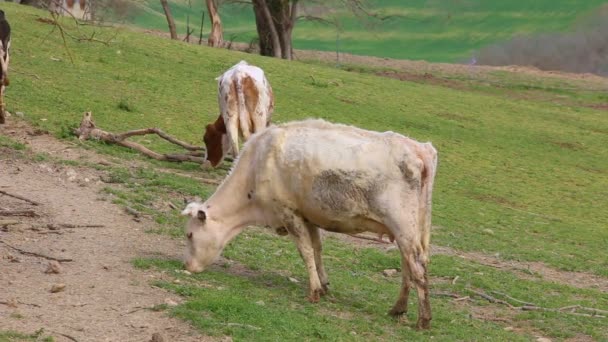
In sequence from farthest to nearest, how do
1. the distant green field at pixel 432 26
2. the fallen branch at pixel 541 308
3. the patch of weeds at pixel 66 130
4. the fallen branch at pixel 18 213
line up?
1. the distant green field at pixel 432 26
2. the patch of weeds at pixel 66 130
3. the fallen branch at pixel 541 308
4. the fallen branch at pixel 18 213

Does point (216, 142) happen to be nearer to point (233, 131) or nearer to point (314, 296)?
point (233, 131)

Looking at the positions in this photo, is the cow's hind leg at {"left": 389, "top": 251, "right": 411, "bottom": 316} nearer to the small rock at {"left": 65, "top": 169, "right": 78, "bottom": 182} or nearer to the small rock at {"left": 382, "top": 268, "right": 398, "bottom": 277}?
the small rock at {"left": 382, "top": 268, "right": 398, "bottom": 277}

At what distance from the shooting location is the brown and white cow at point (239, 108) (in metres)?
15.8

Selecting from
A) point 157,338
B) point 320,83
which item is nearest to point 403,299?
point 157,338

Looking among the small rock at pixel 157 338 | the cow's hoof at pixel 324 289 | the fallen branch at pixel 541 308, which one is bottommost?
the fallen branch at pixel 541 308

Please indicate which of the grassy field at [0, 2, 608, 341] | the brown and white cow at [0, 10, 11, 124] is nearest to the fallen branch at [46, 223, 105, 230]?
the grassy field at [0, 2, 608, 341]

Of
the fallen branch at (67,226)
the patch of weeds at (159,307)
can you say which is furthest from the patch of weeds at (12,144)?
the patch of weeds at (159,307)

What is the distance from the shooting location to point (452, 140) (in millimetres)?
23094

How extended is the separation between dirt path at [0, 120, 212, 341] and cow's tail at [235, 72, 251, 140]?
2.50 m

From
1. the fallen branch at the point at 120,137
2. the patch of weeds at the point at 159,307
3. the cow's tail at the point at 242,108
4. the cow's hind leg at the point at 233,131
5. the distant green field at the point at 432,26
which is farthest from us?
the distant green field at the point at 432,26

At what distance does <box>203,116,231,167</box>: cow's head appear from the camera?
52.5ft

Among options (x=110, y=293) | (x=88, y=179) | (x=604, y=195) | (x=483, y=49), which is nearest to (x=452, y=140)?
(x=604, y=195)

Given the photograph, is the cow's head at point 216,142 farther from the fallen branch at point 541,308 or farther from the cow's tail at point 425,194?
the cow's tail at point 425,194

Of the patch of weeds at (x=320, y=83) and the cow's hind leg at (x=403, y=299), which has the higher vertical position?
the patch of weeds at (x=320, y=83)
